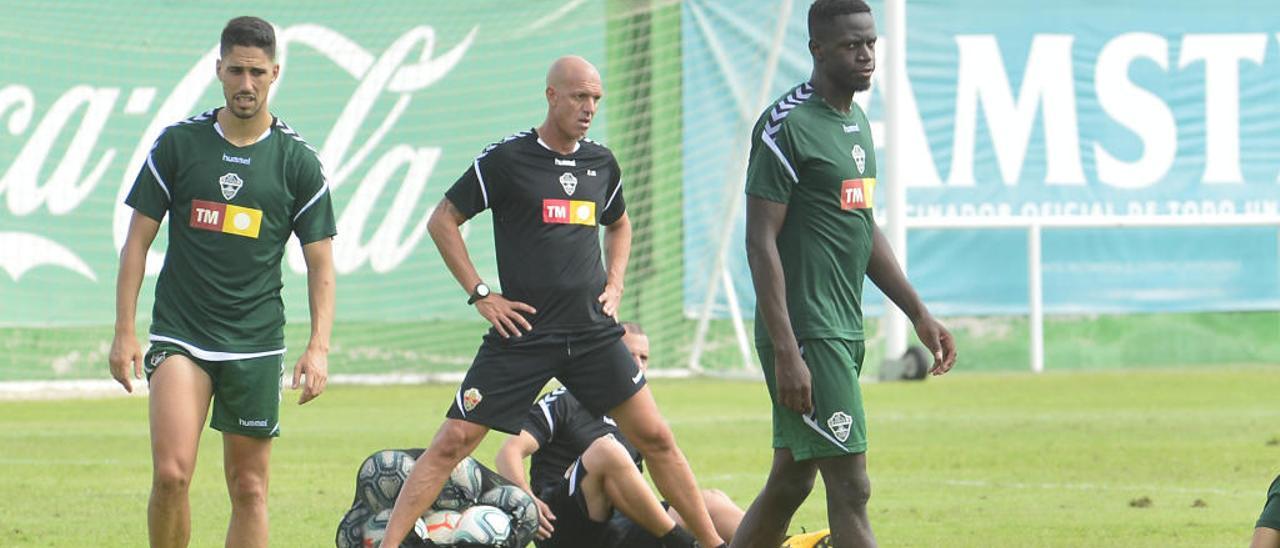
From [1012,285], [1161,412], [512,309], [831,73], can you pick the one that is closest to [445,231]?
[512,309]

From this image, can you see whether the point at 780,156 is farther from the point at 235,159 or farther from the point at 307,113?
the point at 307,113

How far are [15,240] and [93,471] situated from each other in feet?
27.9

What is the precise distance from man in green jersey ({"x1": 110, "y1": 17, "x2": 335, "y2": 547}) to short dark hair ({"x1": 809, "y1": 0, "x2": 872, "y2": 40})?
193cm

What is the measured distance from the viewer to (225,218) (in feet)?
23.9

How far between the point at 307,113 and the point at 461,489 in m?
14.4

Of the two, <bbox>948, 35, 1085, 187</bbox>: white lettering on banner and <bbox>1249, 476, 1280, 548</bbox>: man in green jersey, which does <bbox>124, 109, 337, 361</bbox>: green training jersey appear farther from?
<bbox>948, 35, 1085, 187</bbox>: white lettering on banner

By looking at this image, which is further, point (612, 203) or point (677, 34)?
point (677, 34)

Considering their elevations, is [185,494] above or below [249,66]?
below

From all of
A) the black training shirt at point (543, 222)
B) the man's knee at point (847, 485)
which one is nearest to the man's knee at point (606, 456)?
the black training shirt at point (543, 222)

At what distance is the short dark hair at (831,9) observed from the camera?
6.74 meters

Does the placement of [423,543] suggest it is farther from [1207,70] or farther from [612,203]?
[1207,70]

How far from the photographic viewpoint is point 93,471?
43.5ft

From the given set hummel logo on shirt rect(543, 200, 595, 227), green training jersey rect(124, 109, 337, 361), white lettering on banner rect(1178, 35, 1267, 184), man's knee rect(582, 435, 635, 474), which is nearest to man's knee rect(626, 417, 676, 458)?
man's knee rect(582, 435, 635, 474)

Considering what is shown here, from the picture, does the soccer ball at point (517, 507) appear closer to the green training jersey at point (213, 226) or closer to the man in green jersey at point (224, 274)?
the man in green jersey at point (224, 274)
